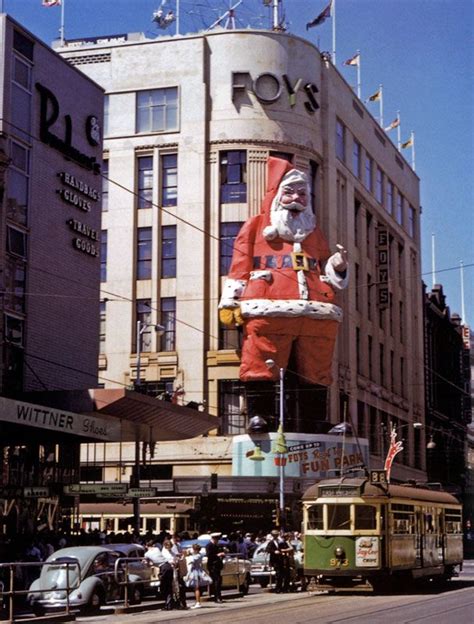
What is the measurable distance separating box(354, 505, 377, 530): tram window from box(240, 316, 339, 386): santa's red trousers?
27.6m

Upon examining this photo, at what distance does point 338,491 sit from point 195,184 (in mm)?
35203

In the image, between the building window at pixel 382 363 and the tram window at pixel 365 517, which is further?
the building window at pixel 382 363

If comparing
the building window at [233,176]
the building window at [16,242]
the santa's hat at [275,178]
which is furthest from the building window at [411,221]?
the building window at [16,242]

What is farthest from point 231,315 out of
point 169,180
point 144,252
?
point 169,180

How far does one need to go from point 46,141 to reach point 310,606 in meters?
22.4

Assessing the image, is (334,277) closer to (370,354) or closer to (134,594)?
(370,354)

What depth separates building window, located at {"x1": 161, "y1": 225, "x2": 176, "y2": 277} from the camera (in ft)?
216

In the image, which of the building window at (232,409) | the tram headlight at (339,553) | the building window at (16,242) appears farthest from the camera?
the building window at (232,409)

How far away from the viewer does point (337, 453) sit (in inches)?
2458

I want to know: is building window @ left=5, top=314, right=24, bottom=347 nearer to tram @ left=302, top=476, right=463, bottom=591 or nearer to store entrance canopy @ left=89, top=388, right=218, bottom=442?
store entrance canopy @ left=89, top=388, right=218, bottom=442

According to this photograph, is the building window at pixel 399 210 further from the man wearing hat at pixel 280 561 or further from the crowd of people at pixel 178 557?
the man wearing hat at pixel 280 561

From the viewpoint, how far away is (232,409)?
2495 inches

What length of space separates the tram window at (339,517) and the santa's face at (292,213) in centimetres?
2973

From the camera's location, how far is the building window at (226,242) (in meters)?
64.5
